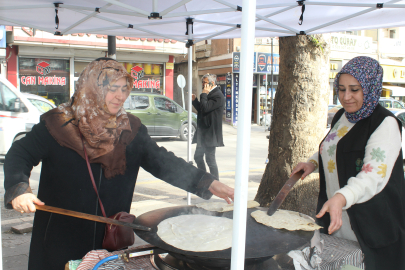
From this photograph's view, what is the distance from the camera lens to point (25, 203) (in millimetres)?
1546

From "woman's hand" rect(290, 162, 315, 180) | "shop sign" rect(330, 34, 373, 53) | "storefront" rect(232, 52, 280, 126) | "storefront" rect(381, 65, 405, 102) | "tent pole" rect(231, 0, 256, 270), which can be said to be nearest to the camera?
"tent pole" rect(231, 0, 256, 270)

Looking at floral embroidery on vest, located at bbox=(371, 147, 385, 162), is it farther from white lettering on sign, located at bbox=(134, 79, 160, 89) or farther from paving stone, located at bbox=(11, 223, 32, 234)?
white lettering on sign, located at bbox=(134, 79, 160, 89)

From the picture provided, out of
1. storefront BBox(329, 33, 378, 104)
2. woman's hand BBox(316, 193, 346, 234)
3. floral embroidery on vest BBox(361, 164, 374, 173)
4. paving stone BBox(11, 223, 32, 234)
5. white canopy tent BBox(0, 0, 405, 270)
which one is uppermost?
storefront BBox(329, 33, 378, 104)

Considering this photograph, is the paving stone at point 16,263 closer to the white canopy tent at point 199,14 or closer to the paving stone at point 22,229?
the paving stone at point 22,229

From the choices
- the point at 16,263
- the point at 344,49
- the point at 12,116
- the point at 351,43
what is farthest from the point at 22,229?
the point at 351,43

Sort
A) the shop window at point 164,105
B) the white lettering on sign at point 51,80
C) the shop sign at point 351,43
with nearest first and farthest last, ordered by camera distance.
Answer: the shop window at point 164,105 → the white lettering on sign at point 51,80 → the shop sign at point 351,43

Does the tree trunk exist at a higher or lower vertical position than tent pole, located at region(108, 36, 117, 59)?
lower

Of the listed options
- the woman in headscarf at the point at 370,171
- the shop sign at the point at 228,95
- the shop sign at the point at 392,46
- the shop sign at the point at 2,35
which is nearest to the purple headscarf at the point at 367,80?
the woman in headscarf at the point at 370,171

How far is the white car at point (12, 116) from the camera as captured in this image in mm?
7281

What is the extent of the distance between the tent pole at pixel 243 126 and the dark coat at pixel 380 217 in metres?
0.82

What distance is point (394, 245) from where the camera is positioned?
189 centimetres

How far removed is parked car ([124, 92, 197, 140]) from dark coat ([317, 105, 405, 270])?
975 cm

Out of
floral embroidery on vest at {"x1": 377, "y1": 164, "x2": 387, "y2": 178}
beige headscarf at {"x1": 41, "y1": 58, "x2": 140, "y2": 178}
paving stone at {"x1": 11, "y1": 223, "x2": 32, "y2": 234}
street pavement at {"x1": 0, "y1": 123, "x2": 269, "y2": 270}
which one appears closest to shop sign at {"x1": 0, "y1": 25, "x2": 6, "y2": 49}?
street pavement at {"x1": 0, "y1": 123, "x2": 269, "y2": 270}

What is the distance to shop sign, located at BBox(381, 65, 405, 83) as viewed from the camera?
78.2ft
